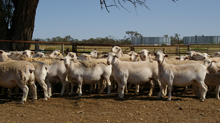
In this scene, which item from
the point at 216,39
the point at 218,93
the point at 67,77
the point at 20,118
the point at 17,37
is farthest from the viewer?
the point at 216,39

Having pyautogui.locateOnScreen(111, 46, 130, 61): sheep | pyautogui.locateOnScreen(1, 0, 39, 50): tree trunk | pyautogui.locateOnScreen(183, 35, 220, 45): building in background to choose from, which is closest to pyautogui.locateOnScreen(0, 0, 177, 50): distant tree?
pyautogui.locateOnScreen(1, 0, 39, 50): tree trunk

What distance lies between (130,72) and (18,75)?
3788 millimetres

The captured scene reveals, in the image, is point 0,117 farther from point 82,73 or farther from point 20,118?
point 82,73

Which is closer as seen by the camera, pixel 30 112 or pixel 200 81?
pixel 30 112

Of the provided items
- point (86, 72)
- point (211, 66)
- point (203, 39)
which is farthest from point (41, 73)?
point (203, 39)

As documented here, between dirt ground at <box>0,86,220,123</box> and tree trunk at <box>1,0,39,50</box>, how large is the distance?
7.64m

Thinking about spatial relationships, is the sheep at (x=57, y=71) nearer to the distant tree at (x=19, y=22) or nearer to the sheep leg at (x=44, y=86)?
the sheep leg at (x=44, y=86)

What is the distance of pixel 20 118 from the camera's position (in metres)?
6.09

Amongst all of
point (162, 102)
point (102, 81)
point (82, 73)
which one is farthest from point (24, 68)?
point (162, 102)

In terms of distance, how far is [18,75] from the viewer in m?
7.41

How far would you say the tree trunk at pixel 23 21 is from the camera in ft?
50.3

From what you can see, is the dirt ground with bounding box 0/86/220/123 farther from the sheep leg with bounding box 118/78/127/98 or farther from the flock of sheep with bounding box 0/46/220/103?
the flock of sheep with bounding box 0/46/220/103

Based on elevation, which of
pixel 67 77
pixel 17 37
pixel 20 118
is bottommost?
pixel 20 118

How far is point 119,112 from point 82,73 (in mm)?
2613
